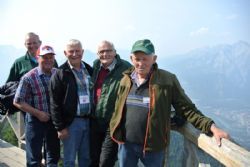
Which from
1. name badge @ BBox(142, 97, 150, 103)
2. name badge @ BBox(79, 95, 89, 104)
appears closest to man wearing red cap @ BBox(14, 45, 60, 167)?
name badge @ BBox(79, 95, 89, 104)

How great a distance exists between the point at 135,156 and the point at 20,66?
2.52 metres

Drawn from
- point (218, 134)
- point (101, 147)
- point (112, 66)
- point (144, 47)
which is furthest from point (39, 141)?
point (218, 134)

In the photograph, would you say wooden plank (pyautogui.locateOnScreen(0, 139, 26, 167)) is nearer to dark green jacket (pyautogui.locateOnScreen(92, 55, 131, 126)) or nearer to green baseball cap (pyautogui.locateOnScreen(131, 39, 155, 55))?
dark green jacket (pyautogui.locateOnScreen(92, 55, 131, 126))

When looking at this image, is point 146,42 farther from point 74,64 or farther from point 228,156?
point 228,156

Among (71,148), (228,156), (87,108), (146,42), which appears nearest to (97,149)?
(71,148)

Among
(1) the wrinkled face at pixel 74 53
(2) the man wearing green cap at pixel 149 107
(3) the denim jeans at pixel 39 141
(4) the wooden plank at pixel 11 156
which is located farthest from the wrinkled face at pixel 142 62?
(4) the wooden plank at pixel 11 156

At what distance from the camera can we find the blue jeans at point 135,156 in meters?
3.20

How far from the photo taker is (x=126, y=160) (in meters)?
3.34

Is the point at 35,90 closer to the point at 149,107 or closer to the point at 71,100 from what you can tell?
the point at 71,100

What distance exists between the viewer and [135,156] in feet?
10.9

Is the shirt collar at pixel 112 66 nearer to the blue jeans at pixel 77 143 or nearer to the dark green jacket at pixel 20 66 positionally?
the blue jeans at pixel 77 143

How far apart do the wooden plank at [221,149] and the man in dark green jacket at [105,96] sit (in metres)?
0.96

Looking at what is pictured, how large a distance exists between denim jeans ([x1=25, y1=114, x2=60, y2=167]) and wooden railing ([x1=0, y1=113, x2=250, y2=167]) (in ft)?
5.88

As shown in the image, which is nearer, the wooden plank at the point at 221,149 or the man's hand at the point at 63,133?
the wooden plank at the point at 221,149
